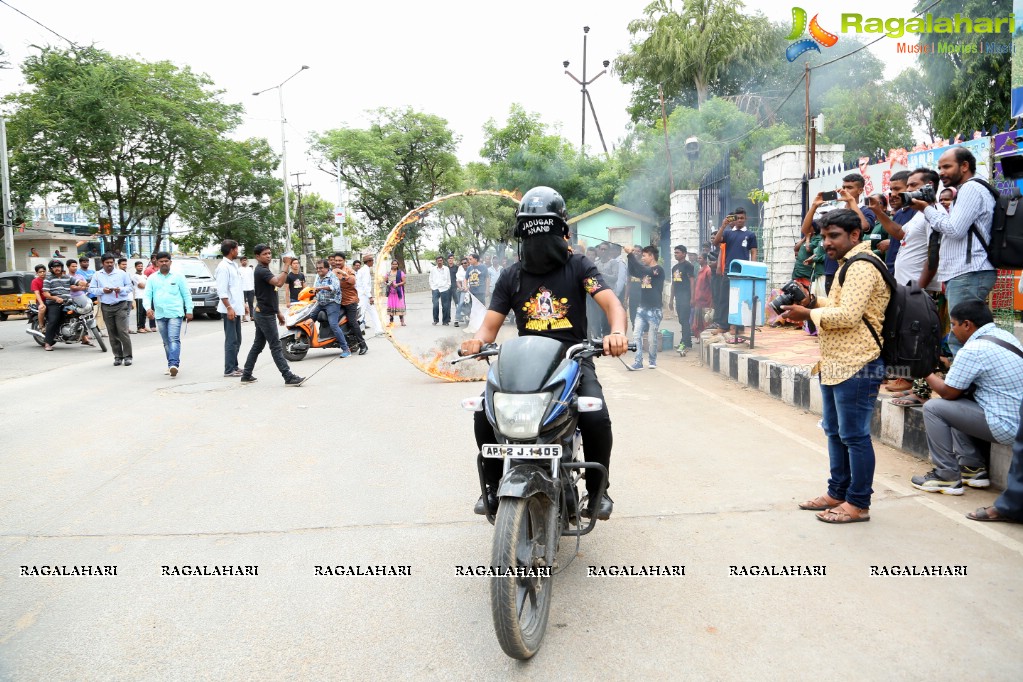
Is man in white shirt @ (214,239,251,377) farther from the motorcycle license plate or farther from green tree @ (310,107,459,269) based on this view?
green tree @ (310,107,459,269)

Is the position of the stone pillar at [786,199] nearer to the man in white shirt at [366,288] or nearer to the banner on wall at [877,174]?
the banner on wall at [877,174]

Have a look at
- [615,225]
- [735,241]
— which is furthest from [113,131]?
[735,241]

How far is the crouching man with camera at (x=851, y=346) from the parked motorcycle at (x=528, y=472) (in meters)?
1.55

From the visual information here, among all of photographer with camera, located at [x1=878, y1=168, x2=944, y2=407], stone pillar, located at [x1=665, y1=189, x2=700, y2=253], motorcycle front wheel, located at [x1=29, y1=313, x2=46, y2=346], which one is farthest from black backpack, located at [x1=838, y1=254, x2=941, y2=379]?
motorcycle front wheel, located at [x1=29, y1=313, x2=46, y2=346]

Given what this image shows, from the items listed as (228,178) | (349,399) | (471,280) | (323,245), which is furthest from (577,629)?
(323,245)

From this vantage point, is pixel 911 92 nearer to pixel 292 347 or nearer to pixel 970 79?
pixel 970 79

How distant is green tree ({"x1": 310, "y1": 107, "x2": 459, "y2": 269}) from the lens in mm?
41094

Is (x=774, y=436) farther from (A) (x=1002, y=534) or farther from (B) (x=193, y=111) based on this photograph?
(B) (x=193, y=111)

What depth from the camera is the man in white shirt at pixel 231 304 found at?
10.2m

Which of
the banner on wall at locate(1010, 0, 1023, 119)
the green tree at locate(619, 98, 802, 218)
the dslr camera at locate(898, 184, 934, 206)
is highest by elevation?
the green tree at locate(619, 98, 802, 218)

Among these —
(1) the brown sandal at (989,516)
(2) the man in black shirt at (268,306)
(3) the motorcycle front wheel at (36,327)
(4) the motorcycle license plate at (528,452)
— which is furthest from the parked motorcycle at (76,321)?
(1) the brown sandal at (989,516)

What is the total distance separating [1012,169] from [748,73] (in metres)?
26.8

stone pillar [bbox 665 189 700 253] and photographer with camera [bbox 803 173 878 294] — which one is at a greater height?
stone pillar [bbox 665 189 700 253]

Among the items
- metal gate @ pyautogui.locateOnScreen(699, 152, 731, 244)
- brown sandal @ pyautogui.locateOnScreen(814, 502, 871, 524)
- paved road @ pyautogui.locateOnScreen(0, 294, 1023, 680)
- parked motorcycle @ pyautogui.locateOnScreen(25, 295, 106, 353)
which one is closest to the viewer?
paved road @ pyautogui.locateOnScreen(0, 294, 1023, 680)
